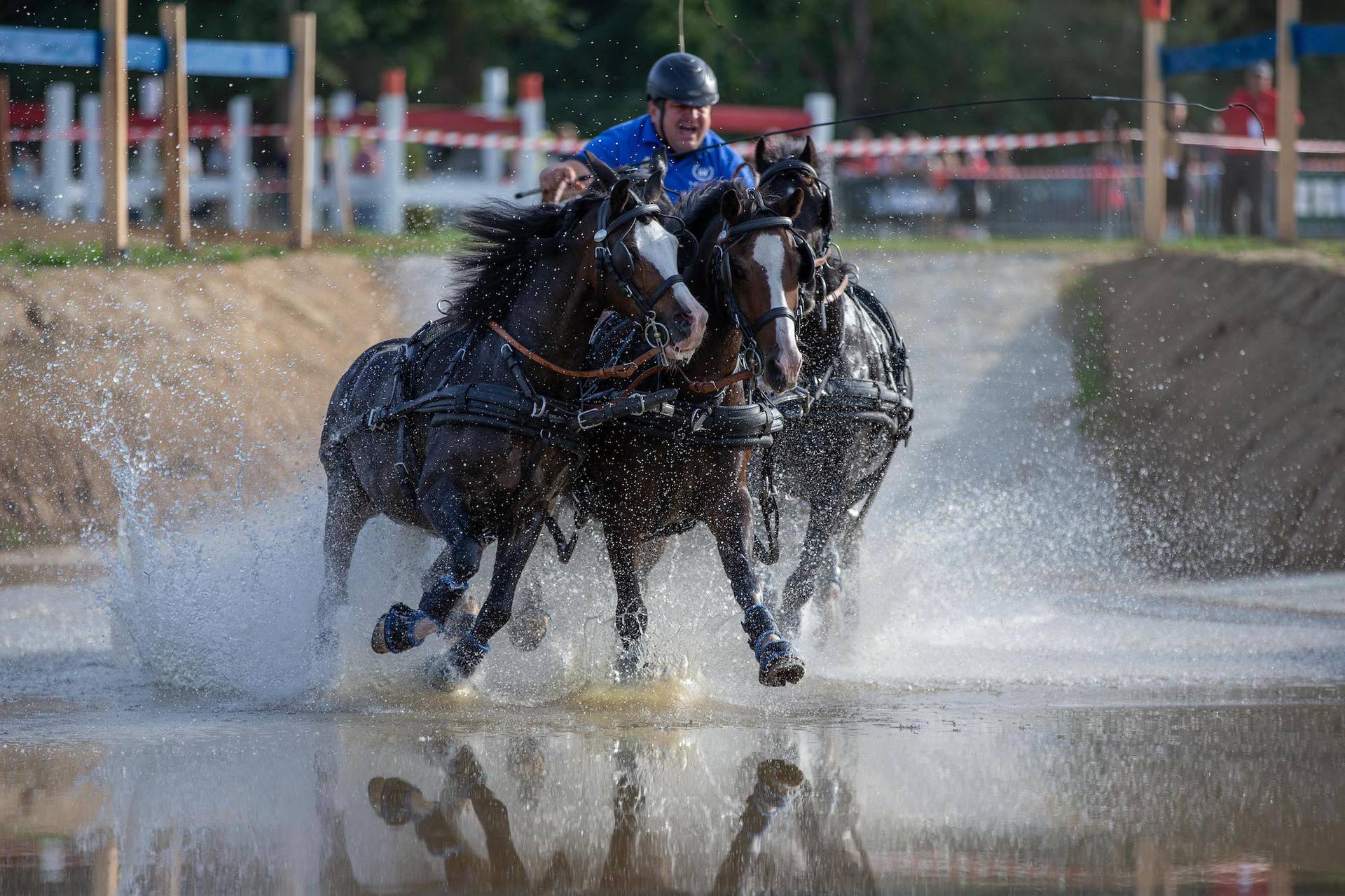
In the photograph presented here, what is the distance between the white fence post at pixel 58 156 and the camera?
70.2 feet

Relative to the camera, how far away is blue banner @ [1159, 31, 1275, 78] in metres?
13.8

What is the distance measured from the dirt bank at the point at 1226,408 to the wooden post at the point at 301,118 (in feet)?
21.2

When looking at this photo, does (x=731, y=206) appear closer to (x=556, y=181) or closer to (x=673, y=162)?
(x=556, y=181)

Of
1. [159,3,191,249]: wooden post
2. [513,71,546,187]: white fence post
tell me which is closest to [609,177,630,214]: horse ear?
[159,3,191,249]: wooden post

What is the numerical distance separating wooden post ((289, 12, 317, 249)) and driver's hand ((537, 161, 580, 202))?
7213 millimetres

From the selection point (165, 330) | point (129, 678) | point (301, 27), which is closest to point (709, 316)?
point (129, 678)

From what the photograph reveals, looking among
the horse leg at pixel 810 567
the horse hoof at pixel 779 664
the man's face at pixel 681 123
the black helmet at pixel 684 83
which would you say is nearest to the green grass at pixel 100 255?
the man's face at pixel 681 123

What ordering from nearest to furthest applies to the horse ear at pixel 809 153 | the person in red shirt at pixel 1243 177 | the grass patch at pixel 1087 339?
the horse ear at pixel 809 153 → the grass patch at pixel 1087 339 → the person in red shirt at pixel 1243 177

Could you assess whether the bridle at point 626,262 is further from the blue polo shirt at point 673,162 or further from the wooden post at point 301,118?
the wooden post at point 301,118

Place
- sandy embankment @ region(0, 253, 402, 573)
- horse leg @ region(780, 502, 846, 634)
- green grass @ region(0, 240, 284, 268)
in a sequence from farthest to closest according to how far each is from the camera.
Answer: green grass @ region(0, 240, 284, 268) → sandy embankment @ region(0, 253, 402, 573) → horse leg @ region(780, 502, 846, 634)

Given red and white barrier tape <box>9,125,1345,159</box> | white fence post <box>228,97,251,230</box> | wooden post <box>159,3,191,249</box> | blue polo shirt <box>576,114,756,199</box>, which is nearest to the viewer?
blue polo shirt <box>576,114,756,199</box>

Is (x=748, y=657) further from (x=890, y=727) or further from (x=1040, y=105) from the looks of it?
(x=1040, y=105)

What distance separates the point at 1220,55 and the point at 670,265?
10.4m

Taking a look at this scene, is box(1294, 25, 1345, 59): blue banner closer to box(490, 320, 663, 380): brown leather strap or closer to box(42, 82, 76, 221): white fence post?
box(490, 320, 663, 380): brown leather strap
